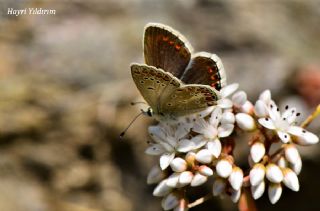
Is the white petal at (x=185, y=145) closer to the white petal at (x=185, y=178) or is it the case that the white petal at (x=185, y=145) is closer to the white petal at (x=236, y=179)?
the white petal at (x=185, y=178)

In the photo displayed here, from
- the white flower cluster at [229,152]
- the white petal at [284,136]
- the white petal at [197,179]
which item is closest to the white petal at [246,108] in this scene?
the white flower cluster at [229,152]

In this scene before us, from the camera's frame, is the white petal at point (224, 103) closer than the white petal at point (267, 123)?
No

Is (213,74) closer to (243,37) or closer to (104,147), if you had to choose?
(104,147)

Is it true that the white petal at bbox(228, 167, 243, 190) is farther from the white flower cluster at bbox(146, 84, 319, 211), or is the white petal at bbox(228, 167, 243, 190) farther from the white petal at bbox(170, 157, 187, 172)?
the white petal at bbox(170, 157, 187, 172)

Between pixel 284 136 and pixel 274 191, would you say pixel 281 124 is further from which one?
pixel 274 191

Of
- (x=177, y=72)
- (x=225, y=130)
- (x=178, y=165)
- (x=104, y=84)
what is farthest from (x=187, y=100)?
(x=104, y=84)
